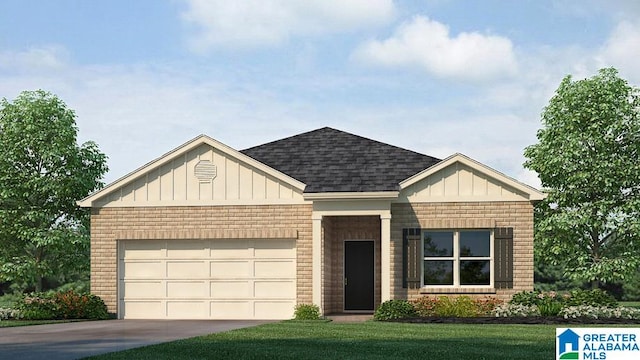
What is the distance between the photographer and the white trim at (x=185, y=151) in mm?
25547

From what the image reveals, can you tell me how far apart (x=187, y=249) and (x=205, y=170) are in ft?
7.66

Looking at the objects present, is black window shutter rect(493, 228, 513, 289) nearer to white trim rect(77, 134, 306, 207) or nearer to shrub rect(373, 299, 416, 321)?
shrub rect(373, 299, 416, 321)

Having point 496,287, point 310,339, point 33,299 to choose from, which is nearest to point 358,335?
point 310,339

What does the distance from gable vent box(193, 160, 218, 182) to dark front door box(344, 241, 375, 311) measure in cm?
445

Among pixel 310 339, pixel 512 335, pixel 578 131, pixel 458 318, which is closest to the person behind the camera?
pixel 310 339

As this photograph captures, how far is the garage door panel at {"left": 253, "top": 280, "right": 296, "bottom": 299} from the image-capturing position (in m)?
25.8

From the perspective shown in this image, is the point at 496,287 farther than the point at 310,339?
Yes

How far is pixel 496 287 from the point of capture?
82.4 feet

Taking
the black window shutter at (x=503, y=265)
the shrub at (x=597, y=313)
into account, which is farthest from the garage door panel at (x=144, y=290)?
the shrub at (x=597, y=313)

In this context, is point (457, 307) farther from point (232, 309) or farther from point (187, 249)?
point (187, 249)

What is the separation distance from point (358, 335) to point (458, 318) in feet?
17.5

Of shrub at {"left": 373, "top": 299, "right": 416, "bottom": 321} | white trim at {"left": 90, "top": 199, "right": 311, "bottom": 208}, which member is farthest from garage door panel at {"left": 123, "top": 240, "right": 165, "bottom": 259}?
shrub at {"left": 373, "top": 299, "right": 416, "bottom": 321}

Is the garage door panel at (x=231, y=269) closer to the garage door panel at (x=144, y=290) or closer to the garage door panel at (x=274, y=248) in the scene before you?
the garage door panel at (x=274, y=248)

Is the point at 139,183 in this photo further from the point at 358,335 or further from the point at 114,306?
the point at 358,335
